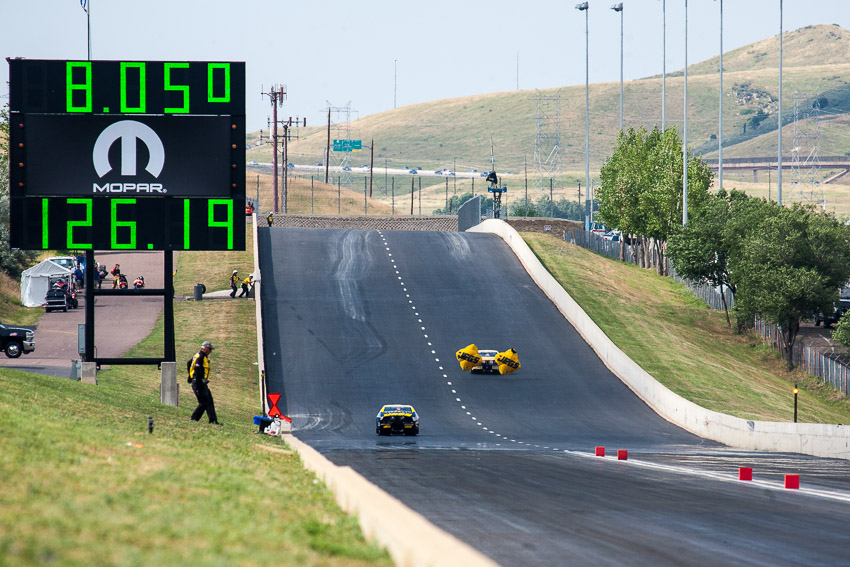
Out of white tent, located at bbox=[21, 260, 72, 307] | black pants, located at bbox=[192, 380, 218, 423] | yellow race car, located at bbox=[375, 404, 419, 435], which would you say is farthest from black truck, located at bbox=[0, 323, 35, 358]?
black pants, located at bbox=[192, 380, 218, 423]

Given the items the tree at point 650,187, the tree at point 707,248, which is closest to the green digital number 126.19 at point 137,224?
the tree at point 707,248

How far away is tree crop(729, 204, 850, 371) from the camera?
192 ft

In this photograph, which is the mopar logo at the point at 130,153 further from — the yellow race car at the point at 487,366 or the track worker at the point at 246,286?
the track worker at the point at 246,286

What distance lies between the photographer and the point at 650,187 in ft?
276

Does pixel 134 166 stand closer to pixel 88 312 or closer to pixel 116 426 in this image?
pixel 88 312

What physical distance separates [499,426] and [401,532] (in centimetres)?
2960

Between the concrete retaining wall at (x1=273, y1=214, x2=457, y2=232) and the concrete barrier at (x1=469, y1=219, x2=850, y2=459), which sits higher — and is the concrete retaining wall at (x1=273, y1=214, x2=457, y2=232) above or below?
above

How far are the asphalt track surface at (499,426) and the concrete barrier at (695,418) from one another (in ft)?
2.57

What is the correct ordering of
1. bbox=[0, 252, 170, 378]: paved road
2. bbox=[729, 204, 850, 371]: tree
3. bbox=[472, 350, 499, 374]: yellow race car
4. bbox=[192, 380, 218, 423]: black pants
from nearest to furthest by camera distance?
1. bbox=[192, 380, 218, 423]: black pants
2. bbox=[0, 252, 170, 378]: paved road
3. bbox=[472, 350, 499, 374]: yellow race car
4. bbox=[729, 204, 850, 371]: tree

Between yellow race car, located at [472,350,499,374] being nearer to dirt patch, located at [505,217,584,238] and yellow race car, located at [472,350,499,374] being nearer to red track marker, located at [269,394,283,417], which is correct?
red track marker, located at [269,394,283,417]

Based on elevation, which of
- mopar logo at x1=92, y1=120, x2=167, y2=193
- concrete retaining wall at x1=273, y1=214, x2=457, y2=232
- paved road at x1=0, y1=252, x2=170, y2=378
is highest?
concrete retaining wall at x1=273, y1=214, x2=457, y2=232

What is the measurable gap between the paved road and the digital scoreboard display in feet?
36.3

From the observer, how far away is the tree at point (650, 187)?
80438 mm

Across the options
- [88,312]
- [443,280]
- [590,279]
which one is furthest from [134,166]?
[590,279]
